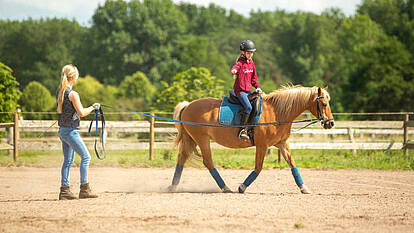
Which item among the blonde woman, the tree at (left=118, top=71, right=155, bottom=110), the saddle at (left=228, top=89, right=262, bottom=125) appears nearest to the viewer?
the blonde woman

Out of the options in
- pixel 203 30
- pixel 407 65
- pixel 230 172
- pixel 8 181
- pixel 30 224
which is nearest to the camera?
pixel 30 224

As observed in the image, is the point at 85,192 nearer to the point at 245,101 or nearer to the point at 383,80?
the point at 245,101

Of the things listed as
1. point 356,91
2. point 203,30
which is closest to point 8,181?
point 356,91

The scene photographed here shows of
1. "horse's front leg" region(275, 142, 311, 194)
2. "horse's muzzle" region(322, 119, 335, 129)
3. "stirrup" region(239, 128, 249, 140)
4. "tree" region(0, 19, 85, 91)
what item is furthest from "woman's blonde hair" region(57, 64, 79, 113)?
"tree" region(0, 19, 85, 91)

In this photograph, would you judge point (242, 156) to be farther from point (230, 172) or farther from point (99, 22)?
point (99, 22)

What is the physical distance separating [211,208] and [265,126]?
2.27 meters

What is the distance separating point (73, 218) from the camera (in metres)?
5.82

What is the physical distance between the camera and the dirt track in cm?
549

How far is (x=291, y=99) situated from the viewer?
8.35m

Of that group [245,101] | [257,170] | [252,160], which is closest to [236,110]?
[245,101]

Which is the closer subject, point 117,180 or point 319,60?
point 117,180

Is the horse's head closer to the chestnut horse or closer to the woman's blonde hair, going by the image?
the chestnut horse

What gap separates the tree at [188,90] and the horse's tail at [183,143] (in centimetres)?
1183

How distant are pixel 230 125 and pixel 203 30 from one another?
59.8m
